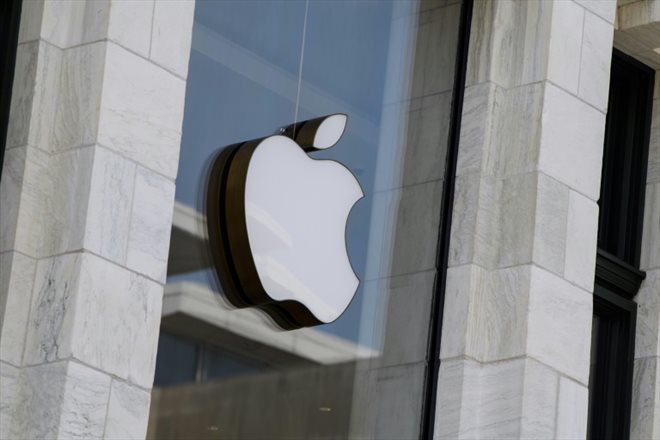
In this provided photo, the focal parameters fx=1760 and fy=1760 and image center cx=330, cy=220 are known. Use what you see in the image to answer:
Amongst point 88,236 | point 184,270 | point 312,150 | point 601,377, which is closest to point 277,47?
point 312,150

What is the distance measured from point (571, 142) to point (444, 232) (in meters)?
1.08

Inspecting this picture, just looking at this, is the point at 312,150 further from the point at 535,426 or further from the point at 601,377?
the point at 601,377

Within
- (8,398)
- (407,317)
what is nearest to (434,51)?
(407,317)

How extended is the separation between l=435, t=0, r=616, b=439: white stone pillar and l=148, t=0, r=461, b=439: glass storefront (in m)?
0.25

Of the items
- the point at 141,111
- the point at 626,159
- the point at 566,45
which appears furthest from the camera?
the point at 626,159

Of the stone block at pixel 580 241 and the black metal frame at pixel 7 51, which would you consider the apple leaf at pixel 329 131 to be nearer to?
the stone block at pixel 580 241

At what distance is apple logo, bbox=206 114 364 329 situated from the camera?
1056 centimetres

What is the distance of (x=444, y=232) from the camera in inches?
480

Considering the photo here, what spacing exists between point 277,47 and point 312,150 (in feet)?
2.30

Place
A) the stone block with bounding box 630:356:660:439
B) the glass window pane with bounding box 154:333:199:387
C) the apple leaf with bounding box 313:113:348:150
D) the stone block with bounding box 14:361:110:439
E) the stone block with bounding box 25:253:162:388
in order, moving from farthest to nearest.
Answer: the stone block with bounding box 630:356:660:439 → the apple leaf with bounding box 313:113:348:150 → the glass window pane with bounding box 154:333:199:387 → the stone block with bounding box 25:253:162:388 → the stone block with bounding box 14:361:110:439

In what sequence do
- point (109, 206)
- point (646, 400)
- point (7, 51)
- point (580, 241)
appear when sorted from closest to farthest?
point (109, 206), point (7, 51), point (580, 241), point (646, 400)

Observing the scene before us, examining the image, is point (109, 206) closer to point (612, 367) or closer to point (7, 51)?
point (7, 51)

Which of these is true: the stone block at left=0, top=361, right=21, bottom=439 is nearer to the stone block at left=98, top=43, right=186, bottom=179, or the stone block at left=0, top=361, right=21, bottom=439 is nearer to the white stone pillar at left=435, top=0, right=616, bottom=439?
the stone block at left=98, top=43, right=186, bottom=179

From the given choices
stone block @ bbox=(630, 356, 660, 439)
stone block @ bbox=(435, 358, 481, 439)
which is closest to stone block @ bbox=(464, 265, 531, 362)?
stone block @ bbox=(435, 358, 481, 439)
